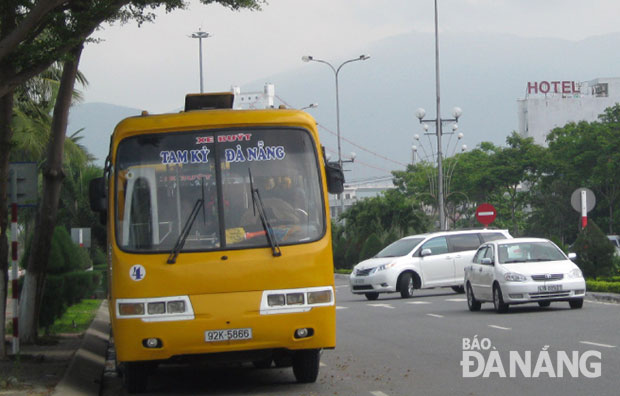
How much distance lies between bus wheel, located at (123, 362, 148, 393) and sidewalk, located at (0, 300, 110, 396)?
503mm

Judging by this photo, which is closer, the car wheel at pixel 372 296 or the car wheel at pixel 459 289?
the car wheel at pixel 372 296

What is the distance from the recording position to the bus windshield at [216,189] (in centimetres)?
1113

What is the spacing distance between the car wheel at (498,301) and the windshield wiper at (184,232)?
11.3m

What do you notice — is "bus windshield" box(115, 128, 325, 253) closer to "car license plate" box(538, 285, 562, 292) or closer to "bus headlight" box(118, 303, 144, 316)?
"bus headlight" box(118, 303, 144, 316)

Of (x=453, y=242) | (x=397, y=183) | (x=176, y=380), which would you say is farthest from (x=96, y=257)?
(x=397, y=183)

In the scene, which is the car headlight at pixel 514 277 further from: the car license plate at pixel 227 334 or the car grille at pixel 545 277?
the car license plate at pixel 227 334

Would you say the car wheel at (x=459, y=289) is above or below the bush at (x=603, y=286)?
below

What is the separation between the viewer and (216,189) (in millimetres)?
11289

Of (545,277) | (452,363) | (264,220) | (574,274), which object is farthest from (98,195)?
(574,274)

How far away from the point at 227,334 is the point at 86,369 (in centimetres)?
352

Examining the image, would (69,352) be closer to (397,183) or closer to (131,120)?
(131,120)

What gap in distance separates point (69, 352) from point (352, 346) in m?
4.14

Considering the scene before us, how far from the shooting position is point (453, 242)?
30.2 meters

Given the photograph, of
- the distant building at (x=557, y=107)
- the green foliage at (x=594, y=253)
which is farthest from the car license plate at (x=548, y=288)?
the distant building at (x=557, y=107)
